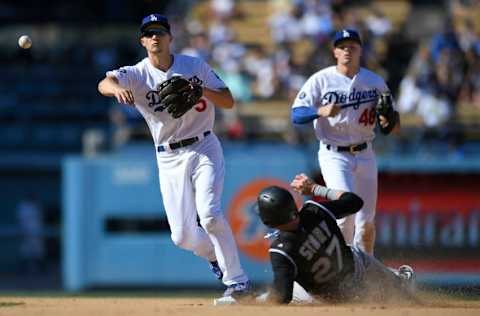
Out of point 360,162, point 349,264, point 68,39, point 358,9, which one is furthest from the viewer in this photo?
point 68,39

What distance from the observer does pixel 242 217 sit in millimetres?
17469

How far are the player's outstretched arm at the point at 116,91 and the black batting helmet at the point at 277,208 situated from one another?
1.34m

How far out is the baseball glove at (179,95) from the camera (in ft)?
29.8

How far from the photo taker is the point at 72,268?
58.5ft

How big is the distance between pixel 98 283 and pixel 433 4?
25.6ft

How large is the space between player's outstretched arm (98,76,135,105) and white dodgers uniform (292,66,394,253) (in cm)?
180

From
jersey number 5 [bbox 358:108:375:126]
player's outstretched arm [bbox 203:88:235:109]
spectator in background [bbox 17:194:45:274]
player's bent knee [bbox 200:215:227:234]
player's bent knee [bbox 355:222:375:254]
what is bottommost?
spectator in background [bbox 17:194:45:274]

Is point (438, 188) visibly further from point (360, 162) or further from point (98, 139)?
point (360, 162)

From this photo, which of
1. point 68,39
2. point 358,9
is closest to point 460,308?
point 358,9

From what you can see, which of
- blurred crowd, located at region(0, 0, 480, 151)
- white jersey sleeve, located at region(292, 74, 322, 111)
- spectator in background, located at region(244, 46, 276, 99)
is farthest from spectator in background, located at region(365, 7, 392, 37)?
white jersey sleeve, located at region(292, 74, 322, 111)

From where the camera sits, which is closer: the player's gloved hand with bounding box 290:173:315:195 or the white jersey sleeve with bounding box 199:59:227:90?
the player's gloved hand with bounding box 290:173:315:195

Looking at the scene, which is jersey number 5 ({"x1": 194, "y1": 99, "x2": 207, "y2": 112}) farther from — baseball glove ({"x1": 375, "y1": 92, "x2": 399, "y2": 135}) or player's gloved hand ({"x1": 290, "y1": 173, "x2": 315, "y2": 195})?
baseball glove ({"x1": 375, "y1": 92, "x2": 399, "y2": 135})

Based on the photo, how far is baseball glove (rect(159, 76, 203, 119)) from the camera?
9078 millimetres

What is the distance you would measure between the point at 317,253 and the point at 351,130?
206cm
